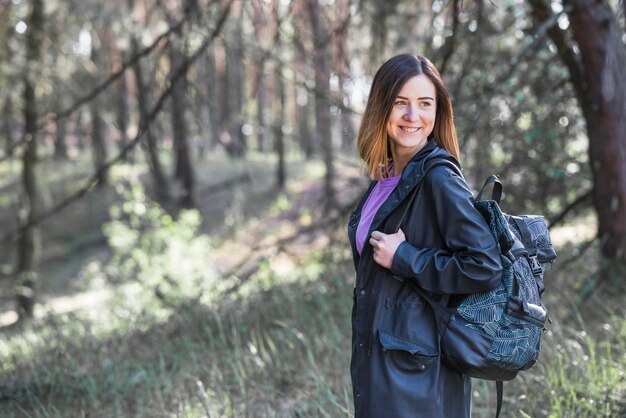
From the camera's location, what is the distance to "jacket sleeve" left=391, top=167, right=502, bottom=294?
1.89 meters

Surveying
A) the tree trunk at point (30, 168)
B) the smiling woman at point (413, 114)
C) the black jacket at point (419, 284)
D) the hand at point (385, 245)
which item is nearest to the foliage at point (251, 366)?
the black jacket at point (419, 284)

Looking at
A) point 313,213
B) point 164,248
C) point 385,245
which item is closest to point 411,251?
point 385,245

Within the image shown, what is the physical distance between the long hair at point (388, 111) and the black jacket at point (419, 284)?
17cm

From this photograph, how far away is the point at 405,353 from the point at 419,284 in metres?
0.22

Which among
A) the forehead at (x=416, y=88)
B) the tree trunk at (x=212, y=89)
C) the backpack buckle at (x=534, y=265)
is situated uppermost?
the tree trunk at (x=212, y=89)

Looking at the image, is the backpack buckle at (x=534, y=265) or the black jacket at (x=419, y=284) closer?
the black jacket at (x=419, y=284)

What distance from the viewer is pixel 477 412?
10.5 ft

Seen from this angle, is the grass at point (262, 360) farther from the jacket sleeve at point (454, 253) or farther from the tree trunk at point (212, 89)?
the tree trunk at point (212, 89)

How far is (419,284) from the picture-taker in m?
1.95

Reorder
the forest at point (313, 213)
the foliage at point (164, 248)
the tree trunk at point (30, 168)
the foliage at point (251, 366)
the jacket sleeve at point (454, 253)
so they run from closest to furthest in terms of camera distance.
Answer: the jacket sleeve at point (454, 253), the foliage at point (251, 366), the forest at point (313, 213), the foliage at point (164, 248), the tree trunk at point (30, 168)

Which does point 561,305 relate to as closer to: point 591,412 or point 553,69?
point 591,412

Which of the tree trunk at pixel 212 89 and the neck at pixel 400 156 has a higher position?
the tree trunk at pixel 212 89

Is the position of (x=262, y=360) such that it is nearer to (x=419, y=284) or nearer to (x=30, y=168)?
(x=419, y=284)

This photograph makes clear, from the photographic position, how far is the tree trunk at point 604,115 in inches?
179
